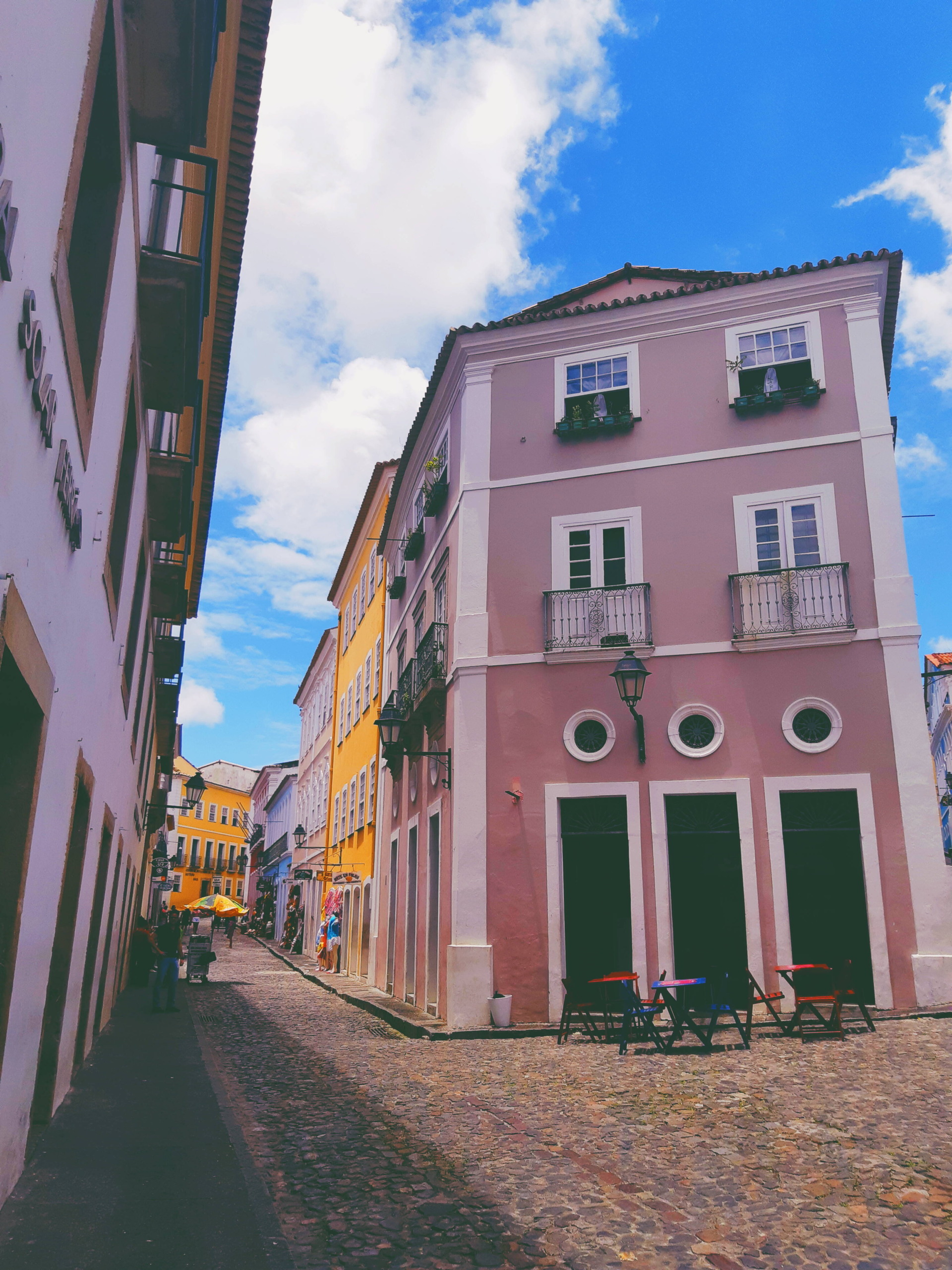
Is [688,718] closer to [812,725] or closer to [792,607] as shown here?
[812,725]

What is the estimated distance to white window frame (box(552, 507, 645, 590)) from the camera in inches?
594

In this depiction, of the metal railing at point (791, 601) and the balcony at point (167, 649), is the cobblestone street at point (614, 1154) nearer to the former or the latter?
the metal railing at point (791, 601)

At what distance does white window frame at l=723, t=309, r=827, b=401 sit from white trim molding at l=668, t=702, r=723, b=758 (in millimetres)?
4884

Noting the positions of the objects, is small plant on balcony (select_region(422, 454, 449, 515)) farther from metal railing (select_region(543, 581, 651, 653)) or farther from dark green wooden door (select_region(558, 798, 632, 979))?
dark green wooden door (select_region(558, 798, 632, 979))

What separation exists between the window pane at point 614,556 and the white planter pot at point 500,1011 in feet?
20.2

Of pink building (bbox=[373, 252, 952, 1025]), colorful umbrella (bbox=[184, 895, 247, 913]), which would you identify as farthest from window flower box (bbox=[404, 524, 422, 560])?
colorful umbrella (bbox=[184, 895, 247, 913])

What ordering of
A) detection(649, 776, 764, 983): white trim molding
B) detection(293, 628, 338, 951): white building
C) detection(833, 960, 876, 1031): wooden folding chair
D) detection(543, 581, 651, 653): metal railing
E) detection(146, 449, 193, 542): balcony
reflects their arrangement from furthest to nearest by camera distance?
detection(293, 628, 338, 951): white building
detection(543, 581, 651, 653): metal railing
detection(649, 776, 764, 983): white trim molding
detection(833, 960, 876, 1031): wooden folding chair
detection(146, 449, 193, 542): balcony

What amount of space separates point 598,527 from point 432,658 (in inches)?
143

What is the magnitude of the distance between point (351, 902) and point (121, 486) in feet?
68.6

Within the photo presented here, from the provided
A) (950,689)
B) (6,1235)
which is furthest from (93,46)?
(950,689)

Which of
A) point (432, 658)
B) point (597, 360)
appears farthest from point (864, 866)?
point (597, 360)

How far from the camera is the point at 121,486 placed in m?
8.40

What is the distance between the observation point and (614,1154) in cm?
668

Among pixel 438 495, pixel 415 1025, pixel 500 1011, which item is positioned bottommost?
pixel 415 1025
